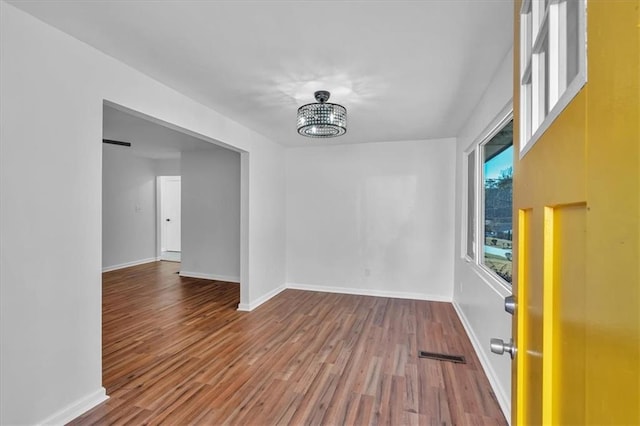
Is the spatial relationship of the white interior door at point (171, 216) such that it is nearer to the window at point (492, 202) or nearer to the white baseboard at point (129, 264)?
the white baseboard at point (129, 264)

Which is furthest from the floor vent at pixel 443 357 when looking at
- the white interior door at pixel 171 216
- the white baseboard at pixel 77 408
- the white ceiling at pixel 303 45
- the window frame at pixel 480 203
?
the white interior door at pixel 171 216

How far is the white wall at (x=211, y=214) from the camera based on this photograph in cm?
558

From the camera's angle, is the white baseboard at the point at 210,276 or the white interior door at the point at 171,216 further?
the white interior door at the point at 171,216

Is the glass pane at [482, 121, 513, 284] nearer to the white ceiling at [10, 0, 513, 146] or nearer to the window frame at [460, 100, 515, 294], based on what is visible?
the window frame at [460, 100, 515, 294]

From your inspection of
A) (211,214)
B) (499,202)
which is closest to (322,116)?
(499,202)

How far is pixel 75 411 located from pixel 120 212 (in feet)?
18.4

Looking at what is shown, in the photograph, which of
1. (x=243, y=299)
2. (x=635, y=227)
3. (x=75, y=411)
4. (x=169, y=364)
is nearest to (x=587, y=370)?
(x=635, y=227)

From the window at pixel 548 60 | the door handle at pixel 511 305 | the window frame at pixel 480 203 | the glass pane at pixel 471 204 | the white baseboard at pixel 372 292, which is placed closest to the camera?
the window at pixel 548 60

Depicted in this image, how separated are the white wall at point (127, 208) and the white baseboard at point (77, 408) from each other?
16.0 feet

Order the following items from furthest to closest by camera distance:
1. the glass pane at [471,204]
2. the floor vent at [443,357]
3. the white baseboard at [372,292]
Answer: the white baseboard at [372,292], the glass pane at [471,204], the floor vent at [443,357]

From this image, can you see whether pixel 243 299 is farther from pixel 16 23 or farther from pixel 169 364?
pixel 16 23

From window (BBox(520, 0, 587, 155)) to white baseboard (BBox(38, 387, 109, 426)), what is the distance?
2.72 meters

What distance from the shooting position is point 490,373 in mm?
2389

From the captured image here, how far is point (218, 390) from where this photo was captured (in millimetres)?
2250
